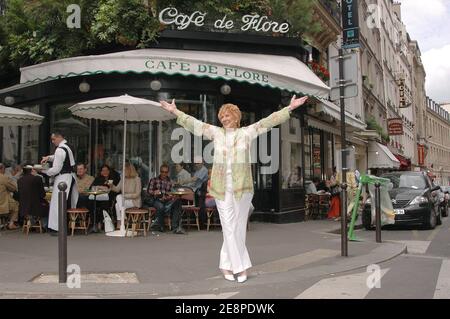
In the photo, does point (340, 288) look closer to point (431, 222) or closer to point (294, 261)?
point (294, 261)

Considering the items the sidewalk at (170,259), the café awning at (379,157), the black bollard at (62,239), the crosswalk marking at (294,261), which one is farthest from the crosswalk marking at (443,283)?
the café awning at (379,157)

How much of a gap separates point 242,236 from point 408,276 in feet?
7.12

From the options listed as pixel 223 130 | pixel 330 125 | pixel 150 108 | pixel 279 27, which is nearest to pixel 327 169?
pixel 330 125

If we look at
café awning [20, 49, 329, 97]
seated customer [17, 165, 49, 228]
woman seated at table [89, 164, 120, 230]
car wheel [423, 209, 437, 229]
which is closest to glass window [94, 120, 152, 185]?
woman seated at table [89, 164, 120, 230]

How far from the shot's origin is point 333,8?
21875 mm

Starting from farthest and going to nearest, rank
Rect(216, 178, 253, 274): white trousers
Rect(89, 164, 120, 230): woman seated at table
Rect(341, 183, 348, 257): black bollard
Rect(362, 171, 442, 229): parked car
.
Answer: Rect(362, 171, 442, 229): parked car
Rect(89, 164, 120, 230): woman seated at table
Rect(341, 183, 348, 257): black bollard
Rect(216, 178, 253, 274): white trousers

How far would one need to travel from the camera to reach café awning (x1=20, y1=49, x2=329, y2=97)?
10.6m

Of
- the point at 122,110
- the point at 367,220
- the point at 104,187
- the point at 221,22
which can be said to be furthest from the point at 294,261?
the point at 221,22

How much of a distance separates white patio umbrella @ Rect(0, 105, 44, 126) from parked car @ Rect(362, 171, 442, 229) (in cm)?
827

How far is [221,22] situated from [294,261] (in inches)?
267

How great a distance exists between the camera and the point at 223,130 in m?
6.18

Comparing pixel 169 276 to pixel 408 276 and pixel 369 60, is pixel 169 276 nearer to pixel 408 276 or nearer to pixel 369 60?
pixel 408 276

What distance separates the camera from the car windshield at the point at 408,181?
1387cm

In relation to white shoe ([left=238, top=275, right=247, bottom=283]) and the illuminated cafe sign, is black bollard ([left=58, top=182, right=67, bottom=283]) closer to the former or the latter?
white shoe ([left=238, top=275, right=247, bottom=283])
